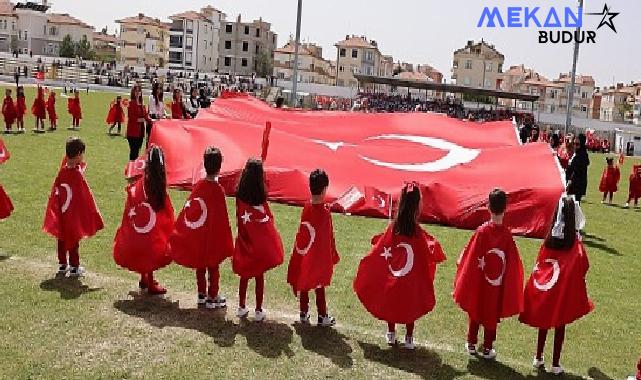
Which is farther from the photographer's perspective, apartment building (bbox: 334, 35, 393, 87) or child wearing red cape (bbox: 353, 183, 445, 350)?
apartment building (bbox: 334, 35, 393, 87)

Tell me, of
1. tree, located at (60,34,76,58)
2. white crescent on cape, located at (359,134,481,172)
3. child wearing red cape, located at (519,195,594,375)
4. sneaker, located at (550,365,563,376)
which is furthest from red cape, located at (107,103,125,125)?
tree, located at (60,34,76,58)

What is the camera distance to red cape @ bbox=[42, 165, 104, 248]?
7164 mm

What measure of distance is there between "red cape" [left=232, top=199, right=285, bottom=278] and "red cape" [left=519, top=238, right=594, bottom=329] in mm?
2259

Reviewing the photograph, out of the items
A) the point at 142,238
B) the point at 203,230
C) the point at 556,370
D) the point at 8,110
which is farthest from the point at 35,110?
the point at 556,370

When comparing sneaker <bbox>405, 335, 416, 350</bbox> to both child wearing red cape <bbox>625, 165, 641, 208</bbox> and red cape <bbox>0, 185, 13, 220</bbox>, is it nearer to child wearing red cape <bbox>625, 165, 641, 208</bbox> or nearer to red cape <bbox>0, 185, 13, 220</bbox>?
red cape <bbox>0, 185, 13, 220</bbox>

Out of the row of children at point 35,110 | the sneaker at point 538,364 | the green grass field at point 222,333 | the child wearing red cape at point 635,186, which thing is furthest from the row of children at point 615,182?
the row of children at point 35,110

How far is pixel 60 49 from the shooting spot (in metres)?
105

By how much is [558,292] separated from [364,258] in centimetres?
164

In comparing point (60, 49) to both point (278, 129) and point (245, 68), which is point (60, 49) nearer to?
point (245, 68)

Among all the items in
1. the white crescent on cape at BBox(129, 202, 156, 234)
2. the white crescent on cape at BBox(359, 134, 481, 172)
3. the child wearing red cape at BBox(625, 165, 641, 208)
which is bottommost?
the child wearing red cape at BBox(625, 165, 641, 208)

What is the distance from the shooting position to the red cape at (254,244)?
629 centimetres

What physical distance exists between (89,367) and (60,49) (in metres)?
109

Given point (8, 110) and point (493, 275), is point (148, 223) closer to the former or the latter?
point (493, 275)

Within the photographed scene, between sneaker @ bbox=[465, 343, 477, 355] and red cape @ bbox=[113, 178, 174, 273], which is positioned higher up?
red cape @ bbox=[113, 178, 174, 273]
